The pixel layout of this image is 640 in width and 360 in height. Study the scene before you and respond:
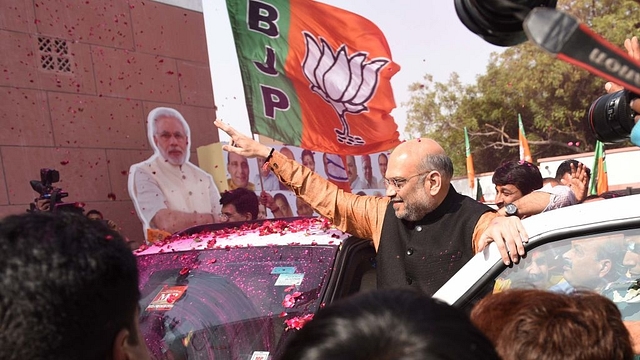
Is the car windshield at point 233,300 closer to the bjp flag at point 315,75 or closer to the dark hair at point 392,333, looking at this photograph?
→ the dark hair at point 392,333

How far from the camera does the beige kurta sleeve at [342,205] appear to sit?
3.04 meters

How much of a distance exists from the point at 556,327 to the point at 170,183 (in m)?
7.80

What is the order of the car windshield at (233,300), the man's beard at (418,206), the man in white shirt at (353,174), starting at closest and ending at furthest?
the car windshield at (233,300)
the man's beard at (418,206)
the man in white shirt at (353,174)

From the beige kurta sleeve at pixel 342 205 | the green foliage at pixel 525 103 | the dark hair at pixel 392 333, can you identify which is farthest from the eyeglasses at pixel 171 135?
the green foliage at pixel 525 103

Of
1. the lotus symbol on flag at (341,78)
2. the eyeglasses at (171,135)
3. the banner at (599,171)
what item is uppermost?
the lotus symbol on flag at (341,78)

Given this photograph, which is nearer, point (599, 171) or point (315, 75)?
point (315, 75)

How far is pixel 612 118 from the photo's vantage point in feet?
6.16

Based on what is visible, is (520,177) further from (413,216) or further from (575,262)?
(575,262)

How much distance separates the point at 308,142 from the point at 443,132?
24460mm

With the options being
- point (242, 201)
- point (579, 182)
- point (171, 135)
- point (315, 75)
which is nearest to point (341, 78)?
point (315, 75)

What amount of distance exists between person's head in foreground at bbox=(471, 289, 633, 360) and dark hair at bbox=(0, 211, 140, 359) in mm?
723

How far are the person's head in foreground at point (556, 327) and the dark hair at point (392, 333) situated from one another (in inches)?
15.6

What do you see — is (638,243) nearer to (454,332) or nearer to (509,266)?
(509,266)

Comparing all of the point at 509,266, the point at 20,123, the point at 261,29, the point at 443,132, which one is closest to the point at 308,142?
the point at 261,29
